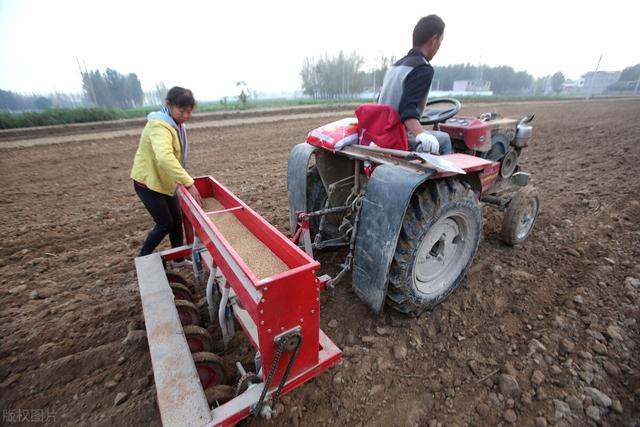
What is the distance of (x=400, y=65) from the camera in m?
2.33

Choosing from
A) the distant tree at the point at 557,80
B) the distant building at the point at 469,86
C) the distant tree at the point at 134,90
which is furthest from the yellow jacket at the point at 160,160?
the distant tree at the point at 557,80

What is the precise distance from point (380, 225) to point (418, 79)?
109 cm

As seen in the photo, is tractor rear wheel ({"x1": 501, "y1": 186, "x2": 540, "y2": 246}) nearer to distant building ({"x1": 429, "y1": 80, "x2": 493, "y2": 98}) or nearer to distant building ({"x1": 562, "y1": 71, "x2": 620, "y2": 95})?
distant building ({"x1": 429, "y1": 80, "x2": 493, "y2": 98})

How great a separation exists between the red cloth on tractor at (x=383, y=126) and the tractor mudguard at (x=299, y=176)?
20.4 inches

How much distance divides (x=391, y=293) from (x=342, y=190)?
106 centimetres

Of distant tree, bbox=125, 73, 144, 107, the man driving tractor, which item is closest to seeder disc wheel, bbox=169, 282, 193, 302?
the man driving tractor

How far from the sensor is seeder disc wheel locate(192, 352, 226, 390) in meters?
1.67

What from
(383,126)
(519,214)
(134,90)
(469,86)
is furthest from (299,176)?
(469,86)

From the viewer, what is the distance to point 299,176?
Answer: 2670 millimetres

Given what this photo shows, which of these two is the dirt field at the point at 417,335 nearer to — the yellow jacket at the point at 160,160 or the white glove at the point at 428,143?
the yellow jacket at the point at 160,160

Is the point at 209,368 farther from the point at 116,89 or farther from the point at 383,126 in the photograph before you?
the point at 116,89

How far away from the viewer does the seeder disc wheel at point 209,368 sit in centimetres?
167

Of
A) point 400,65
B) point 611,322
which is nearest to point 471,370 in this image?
point 611,322

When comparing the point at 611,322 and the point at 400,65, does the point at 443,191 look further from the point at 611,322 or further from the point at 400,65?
the point at 611,322
